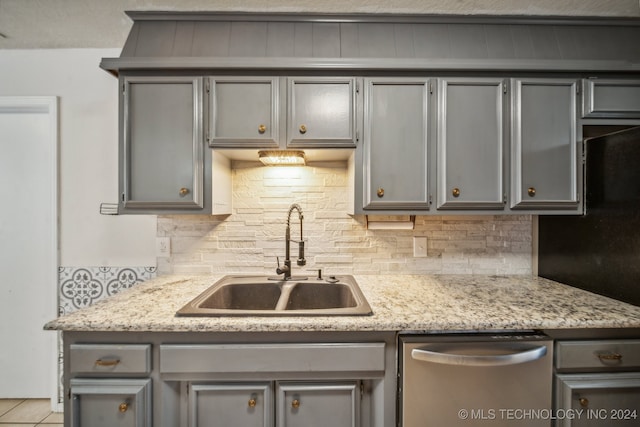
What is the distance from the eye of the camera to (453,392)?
1123 mm

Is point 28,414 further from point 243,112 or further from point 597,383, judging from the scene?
point 597,383

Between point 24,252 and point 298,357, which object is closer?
point 298,357

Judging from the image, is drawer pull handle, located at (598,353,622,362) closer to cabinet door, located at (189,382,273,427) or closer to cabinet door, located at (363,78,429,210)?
cabinet door, located at (363,78,429,210)

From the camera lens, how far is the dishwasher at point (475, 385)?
112cm

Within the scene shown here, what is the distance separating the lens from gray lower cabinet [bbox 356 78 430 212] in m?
1.48

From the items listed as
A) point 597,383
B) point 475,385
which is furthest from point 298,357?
point 597,383

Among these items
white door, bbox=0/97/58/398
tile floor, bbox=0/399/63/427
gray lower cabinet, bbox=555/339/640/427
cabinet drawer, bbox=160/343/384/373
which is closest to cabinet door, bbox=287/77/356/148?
cabinet drawer, bbox=160/343/384/373

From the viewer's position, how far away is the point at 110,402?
1.12 meters

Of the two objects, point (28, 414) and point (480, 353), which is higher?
point (480, 353)

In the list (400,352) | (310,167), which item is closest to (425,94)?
(310,167)

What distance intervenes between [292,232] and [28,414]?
2.12 meters

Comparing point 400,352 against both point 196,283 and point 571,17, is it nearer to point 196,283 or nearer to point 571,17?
point 196,283

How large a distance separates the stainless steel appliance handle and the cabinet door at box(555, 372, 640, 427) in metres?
0.20

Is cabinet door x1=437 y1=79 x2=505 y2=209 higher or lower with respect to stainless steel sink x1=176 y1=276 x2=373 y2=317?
higher
